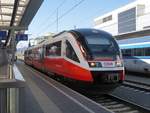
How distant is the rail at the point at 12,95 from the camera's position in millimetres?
4152

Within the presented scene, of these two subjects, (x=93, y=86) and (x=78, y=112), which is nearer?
(x=78, y=112)

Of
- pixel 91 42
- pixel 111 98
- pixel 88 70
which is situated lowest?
pixel 111 98

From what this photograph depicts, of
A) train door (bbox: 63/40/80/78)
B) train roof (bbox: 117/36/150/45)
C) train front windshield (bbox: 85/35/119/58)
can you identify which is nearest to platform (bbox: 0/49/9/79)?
train door (bbox: 63/40/80/78)

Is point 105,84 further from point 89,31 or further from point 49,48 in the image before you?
point 49,48

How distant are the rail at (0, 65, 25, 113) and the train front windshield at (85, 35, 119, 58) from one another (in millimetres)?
9748

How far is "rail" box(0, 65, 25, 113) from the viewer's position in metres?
4.15

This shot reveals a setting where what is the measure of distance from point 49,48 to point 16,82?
60.0 feet

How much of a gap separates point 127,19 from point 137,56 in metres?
88.1

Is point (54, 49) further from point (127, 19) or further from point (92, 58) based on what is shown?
point (127, 19)

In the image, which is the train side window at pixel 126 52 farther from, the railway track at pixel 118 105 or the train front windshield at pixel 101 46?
Result: the train front windshield at pixel 101 46

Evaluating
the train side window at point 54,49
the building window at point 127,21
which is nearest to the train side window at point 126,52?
the train side window at point 54,49

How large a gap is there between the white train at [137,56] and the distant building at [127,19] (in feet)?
214

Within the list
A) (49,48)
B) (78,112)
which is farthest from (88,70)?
(49,48)

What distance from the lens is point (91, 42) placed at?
14570mm
